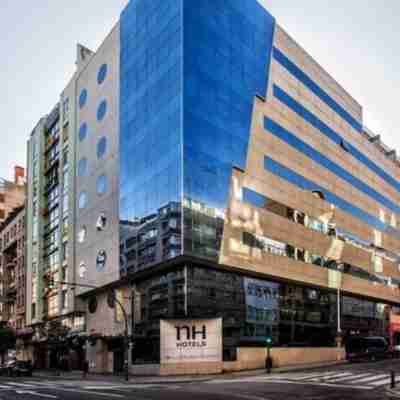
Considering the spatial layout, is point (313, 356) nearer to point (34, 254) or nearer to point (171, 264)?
point (171, 264)

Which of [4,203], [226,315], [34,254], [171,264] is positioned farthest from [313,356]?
[4,203]

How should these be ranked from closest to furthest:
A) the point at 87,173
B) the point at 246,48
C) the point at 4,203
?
the point at 246,48
the point at 87,173
the point at 4,203

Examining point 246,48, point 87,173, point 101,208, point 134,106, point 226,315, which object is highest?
point 246,48

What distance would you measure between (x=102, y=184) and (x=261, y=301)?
71.9 ft

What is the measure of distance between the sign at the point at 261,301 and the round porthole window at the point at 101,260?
15761mm

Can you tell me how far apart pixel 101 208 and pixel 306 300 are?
25.4 m

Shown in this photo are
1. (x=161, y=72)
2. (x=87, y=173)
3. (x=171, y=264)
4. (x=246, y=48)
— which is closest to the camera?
(x=171, y=264)

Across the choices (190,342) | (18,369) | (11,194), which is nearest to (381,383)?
(190,342)

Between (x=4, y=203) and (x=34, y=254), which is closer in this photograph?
(x=34, y=254)

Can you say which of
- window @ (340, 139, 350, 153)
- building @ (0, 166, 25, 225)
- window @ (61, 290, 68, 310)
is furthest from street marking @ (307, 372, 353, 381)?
building @ (0, 166, 25, 225)

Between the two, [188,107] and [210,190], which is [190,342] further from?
[188,107]

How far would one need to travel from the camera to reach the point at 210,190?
4841 centimetres

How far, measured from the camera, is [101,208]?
200ft

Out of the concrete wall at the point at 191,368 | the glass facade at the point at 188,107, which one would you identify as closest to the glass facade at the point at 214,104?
the glass facade at the point at 188,107
